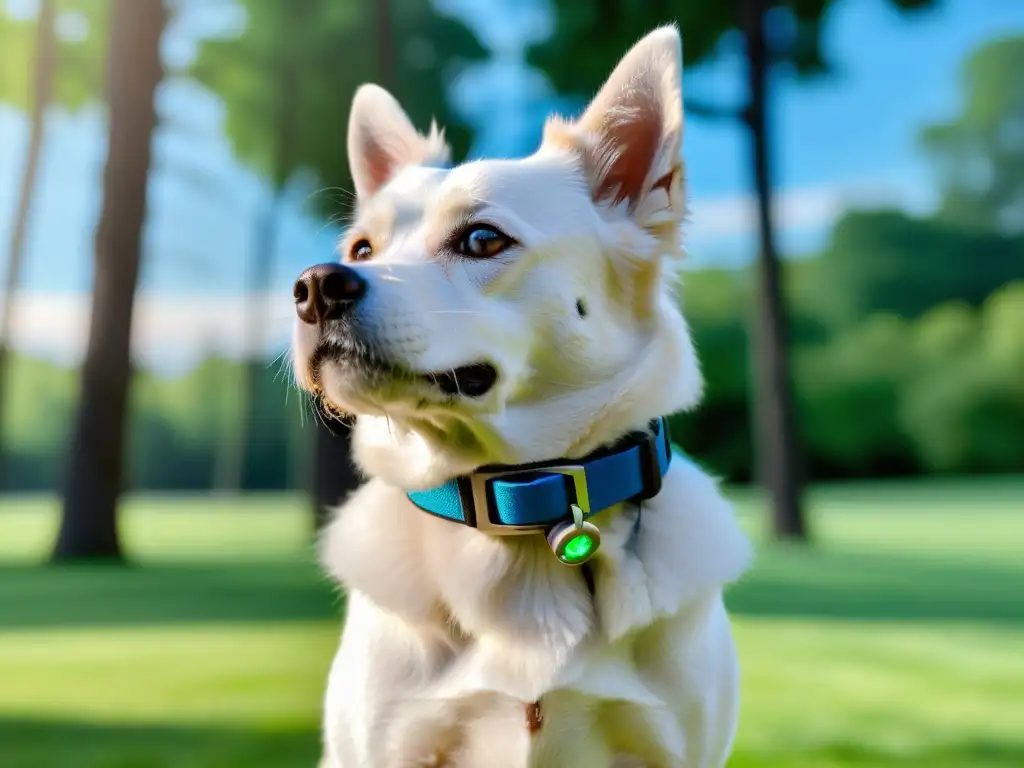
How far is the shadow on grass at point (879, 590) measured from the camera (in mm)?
3652

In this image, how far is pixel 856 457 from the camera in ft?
25.1

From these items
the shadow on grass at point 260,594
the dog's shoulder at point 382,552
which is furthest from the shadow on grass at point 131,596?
the dog's shoulder at point 382,552

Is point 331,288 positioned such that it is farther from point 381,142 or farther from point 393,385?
point 381,142

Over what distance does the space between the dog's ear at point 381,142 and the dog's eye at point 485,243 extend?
410mm

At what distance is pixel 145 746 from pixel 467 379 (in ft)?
4.90

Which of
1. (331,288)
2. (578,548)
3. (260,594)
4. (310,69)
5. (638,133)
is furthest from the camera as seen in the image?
(310,69)

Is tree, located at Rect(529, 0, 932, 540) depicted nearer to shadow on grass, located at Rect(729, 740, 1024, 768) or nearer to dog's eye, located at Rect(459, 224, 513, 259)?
shadow on grass, located at Rect(729, 740, 1024, 768)

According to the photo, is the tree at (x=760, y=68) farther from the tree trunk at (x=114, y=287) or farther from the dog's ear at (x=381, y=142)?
the dog's ear at (x=381, y=142)

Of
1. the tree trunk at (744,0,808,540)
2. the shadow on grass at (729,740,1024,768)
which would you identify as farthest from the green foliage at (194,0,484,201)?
the shadow on grass at (729,740,1024,768)

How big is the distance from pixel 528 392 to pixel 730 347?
6310mm

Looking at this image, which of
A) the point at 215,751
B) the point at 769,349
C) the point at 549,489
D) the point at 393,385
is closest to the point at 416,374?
the point at 393,385

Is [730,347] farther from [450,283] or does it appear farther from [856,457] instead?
[450,283]

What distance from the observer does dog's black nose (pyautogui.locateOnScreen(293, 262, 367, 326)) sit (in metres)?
1.16

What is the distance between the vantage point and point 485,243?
4.34 ft
